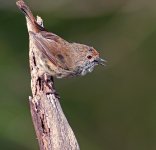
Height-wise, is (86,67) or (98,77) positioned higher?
(98,77)

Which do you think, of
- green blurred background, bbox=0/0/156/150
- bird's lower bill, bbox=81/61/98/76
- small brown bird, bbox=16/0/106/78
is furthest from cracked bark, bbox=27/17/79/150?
green blurred background, bbox=0/0/156/150

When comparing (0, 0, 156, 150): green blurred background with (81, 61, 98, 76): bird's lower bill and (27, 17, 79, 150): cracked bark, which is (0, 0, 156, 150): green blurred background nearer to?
(81, 61, 98, 76): bird's lower bill

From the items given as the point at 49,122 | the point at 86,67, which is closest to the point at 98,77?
the point at 86,67

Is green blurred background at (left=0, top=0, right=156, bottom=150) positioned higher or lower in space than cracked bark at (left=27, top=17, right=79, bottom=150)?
higher

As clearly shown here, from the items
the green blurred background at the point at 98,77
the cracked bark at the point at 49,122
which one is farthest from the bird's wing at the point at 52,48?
the green blurred background at the point at 98,77

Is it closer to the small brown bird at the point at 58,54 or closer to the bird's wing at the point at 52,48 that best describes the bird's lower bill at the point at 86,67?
the small brown bird at the point at 58,54

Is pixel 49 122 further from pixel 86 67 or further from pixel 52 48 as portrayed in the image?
pixel 86 67
